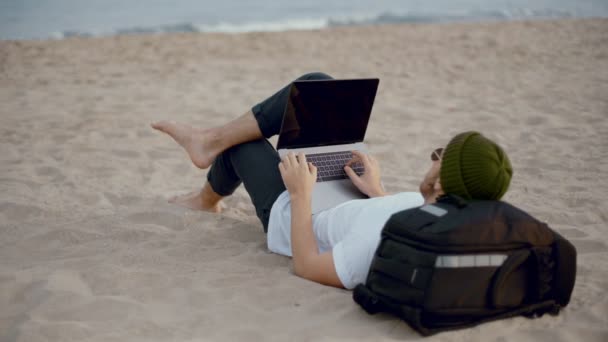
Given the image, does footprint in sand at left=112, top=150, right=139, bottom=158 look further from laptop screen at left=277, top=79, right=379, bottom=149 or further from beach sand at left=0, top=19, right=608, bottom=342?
laptop screen at left=277, top=79, right=379, bottom=149

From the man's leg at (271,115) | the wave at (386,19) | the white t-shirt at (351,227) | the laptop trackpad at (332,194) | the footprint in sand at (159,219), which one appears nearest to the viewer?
the white t-shirt at (351,227)

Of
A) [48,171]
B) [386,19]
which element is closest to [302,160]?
[48,171]

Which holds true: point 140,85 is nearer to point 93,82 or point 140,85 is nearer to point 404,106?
point 93,82

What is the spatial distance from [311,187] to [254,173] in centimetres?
58

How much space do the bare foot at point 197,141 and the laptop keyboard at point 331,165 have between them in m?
0.56

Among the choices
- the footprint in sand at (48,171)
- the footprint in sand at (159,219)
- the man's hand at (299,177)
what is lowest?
the footprint in sand at (48,171)

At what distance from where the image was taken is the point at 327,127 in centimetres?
336

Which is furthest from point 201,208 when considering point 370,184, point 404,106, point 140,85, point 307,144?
point 140,85

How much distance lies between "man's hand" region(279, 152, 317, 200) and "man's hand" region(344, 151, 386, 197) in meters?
0.47

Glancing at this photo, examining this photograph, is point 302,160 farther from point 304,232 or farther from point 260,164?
point 260,164

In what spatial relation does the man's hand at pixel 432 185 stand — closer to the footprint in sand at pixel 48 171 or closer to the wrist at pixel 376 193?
A: the wrist at pixel 376 193

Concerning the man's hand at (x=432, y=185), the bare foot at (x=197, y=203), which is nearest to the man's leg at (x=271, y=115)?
the bare foot at (x=197, y=203)

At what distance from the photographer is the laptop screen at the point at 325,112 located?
Result: 3.18 m

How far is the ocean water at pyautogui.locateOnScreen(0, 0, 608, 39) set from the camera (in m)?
15.5
